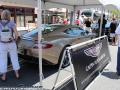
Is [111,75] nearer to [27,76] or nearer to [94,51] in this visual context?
[94,51]

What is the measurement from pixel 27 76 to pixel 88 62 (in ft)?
6.21

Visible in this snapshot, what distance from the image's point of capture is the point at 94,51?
430cm

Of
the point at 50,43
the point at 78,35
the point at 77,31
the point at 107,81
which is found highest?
the point at 77,31

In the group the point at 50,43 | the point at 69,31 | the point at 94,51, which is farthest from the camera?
the point at 69,31

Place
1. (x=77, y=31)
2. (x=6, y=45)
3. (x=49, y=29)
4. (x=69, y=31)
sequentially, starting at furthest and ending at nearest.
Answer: (x=77, y=31), (x=69, y=31), (x=49, y=29), (x=6, y=45)

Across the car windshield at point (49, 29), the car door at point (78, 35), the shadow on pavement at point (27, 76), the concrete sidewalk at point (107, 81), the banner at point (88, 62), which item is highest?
the car windshield at point (49, 29)

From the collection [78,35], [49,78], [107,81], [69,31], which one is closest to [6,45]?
[49,78]

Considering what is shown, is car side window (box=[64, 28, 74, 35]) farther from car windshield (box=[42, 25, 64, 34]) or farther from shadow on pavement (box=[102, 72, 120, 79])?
shadow on pavement (box=[102, 72, 120, 79])

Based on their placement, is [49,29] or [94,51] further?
[49,29]

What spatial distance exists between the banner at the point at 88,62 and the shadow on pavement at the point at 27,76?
1402 millimetres

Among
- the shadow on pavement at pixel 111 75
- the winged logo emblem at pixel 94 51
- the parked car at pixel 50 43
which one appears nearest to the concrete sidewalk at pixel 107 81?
the shadow on pavement at pixel 111 75

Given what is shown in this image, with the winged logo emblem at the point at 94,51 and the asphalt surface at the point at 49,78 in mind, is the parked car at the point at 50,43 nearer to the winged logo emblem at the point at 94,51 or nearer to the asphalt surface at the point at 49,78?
the asphalt surface at the point at 49,78

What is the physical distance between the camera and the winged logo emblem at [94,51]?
12.9ft

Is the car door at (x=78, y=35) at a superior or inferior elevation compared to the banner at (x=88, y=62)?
superior
